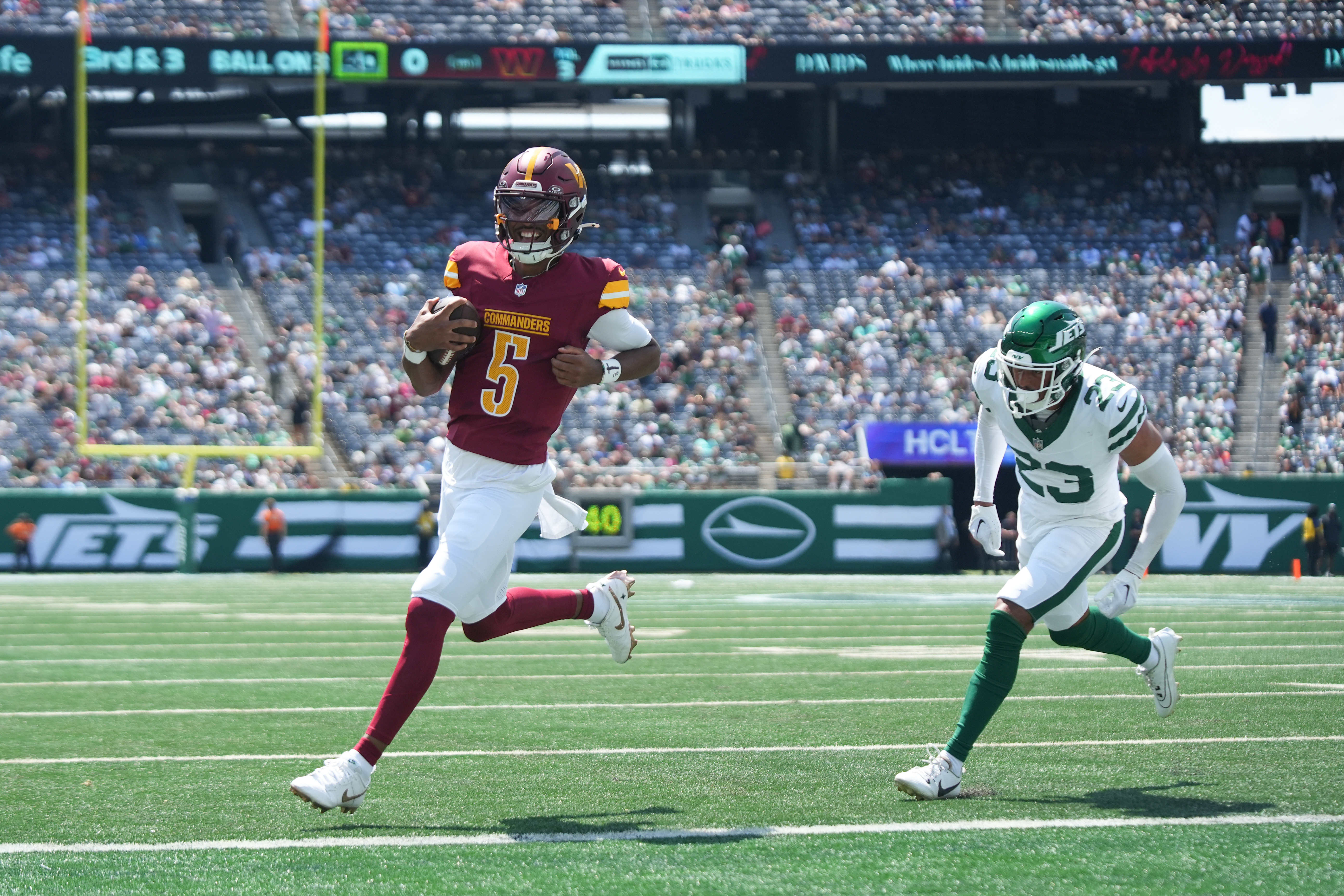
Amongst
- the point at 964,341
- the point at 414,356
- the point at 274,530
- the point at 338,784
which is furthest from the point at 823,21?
the point at 338,784

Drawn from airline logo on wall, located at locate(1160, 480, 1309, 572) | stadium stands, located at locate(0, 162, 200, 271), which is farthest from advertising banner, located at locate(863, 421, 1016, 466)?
stadium stands, located at locate(0, 162, 200, 271)

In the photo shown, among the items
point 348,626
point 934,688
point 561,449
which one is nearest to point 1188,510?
point 561,449

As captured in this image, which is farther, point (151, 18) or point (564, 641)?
point (151, 18)

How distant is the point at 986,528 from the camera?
5484 millimetres

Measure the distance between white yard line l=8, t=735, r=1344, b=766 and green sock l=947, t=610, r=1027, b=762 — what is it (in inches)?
18.2

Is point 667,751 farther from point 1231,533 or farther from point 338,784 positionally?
point 1231,533

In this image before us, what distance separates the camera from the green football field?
147 inches

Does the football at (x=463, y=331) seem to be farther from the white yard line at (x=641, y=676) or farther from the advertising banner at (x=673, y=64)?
the advertising banner at (x=673, y=64)

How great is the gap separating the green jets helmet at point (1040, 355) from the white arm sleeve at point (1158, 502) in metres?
Result: 0.51

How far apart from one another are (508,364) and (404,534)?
655 inches

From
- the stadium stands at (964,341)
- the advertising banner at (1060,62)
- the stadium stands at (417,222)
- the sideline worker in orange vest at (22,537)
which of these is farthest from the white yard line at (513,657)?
the advertising banner at (1060,62)

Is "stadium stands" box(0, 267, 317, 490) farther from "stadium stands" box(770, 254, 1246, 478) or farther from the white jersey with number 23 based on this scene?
the white jersey with number 23

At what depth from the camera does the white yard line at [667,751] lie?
5.50 m

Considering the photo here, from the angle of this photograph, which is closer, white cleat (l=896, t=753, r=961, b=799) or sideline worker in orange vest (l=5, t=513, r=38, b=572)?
white cleat (l=896, t=753, r=961, b=799)
